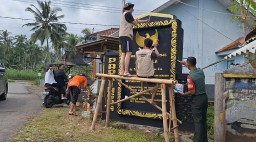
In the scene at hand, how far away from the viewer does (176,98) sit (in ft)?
26.0

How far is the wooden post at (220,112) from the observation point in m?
6.57

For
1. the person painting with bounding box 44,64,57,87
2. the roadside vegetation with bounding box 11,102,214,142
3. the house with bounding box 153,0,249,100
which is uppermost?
the house with bounding box 153,0,249,100

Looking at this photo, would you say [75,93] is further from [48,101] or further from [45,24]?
[45,24]

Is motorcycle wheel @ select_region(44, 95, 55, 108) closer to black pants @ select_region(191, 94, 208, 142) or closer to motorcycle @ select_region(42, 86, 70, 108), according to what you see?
motorcycle @ select_region(42, 86, 70, 108)

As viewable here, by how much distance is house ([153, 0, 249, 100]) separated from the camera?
15.9 m

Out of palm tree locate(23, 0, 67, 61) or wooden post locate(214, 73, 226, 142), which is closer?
wooden post locate(214, 73, 226, 142)

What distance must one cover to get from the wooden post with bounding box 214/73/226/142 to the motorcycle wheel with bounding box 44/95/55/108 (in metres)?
7.29

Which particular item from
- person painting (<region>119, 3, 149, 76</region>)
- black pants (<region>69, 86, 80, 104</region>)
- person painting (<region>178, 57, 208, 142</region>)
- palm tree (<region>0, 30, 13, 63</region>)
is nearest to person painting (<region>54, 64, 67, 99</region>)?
black pants (<region>69, 86, 80, 104</region>)

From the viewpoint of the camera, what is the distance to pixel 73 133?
7.45 m

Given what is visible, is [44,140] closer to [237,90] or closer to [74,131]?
[74,131]

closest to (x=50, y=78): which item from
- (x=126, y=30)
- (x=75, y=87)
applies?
(x=75, y=87)

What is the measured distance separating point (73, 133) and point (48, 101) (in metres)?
5.07

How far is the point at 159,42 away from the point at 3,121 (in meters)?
4.81

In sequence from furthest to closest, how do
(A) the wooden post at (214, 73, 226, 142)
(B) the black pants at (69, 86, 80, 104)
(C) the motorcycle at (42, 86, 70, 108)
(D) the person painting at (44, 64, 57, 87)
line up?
(D) the person painting at (44, 64, 57, 87)
(C) the motorcycle at (42, 86, 70, 108)
(B) the black pants at (69, 86, 80, 104)
(A) the wooden post at (214, 73, 226, 142)
